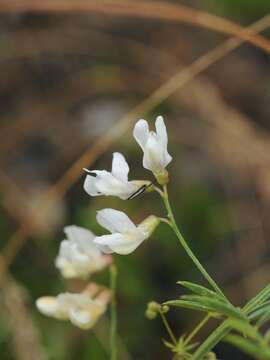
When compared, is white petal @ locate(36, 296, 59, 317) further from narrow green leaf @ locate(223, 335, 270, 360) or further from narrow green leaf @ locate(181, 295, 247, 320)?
narrow green leaf @ locate(223, 335, 270, 360)

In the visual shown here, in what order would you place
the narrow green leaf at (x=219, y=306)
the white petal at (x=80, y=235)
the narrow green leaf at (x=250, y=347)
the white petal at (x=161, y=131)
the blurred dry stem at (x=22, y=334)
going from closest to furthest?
the narrow green leaf at (x=250, y=347)
the narrow green leaf at (x=219, y=306)
the white petal at (x=161, y=131)
the white petal at (x=80, y=235)
the blurred dry stem at (x=22, y=334)

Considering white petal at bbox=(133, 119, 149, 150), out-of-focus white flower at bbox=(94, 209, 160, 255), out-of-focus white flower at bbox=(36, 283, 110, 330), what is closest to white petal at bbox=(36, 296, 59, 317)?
out-of-focus white flower at bbox=(36, 283, 110, 330)

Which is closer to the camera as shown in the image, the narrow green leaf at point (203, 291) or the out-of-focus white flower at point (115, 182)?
the narrow green leaf at point (203, 291)

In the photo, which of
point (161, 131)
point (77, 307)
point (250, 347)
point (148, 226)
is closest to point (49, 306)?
point (77, 307)

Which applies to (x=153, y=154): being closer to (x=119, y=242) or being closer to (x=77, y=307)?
(x=119, y=242)

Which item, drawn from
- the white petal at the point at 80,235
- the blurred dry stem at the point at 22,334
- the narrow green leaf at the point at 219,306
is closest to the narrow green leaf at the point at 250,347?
the narrow green leaf at the point at 219,306

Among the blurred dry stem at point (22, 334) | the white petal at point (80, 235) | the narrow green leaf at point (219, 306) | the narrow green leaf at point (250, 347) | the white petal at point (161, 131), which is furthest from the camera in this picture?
the blurred dry stem at point (22, 334)

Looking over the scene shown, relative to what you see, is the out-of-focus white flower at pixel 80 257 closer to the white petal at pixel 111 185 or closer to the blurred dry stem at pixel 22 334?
the white petal at pixel 111 185

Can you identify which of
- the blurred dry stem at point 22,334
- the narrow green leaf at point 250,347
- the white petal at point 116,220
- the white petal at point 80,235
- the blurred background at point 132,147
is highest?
the blurred background at point 132,147
